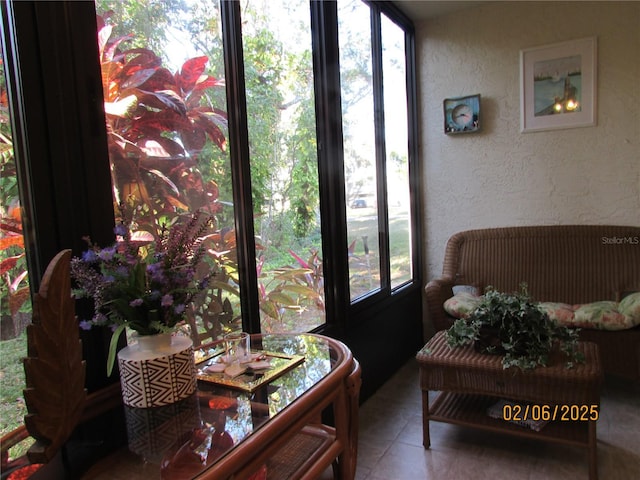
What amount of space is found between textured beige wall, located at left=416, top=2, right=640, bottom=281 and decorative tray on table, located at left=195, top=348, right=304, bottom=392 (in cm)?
239

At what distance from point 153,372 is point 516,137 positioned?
2933mm

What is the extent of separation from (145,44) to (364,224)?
165cm

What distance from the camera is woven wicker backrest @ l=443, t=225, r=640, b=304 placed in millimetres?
2742

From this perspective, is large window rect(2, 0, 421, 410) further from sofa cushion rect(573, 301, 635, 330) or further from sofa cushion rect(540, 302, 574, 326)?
sofa cushion rect(573, 301, 635, 330)

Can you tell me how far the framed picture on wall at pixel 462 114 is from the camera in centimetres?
317

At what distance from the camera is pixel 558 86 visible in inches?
116

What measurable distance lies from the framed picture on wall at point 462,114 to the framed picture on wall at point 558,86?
302 mm

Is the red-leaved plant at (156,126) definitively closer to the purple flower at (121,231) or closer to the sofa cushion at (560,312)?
the purple flower at (121,231)

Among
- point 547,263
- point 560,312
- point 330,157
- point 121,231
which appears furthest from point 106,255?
point 547,263

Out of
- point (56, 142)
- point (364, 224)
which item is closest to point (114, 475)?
point (56, 142)

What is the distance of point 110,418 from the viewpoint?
1077 millimetres

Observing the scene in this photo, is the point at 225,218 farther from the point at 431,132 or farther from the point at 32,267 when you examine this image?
the point at 431,132

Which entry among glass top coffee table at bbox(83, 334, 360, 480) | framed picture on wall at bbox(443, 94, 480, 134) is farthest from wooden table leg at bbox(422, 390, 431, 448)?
framed picture on wall at bbox(443, 94, 480, 134)

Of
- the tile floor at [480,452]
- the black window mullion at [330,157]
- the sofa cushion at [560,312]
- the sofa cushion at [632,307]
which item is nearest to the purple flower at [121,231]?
the black window mullion at [330,157]
